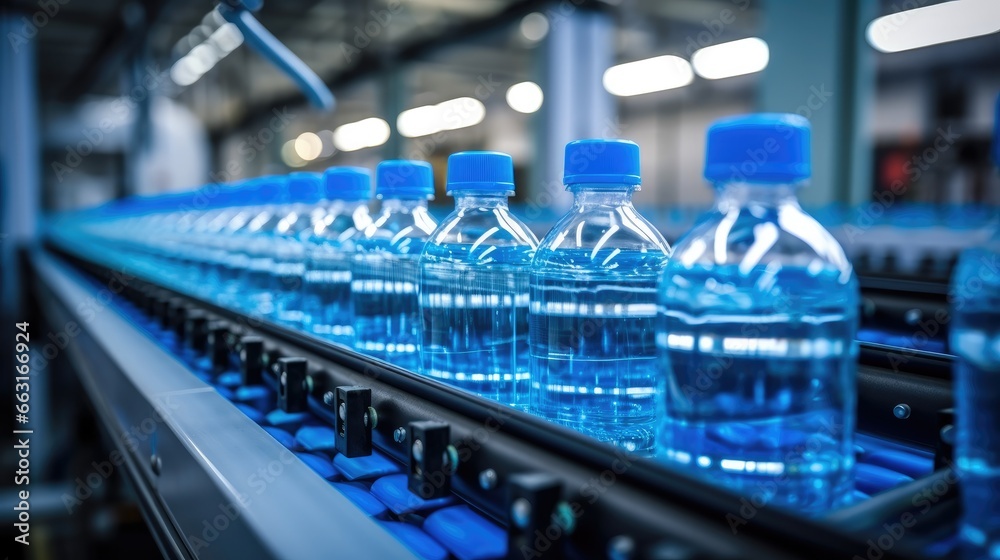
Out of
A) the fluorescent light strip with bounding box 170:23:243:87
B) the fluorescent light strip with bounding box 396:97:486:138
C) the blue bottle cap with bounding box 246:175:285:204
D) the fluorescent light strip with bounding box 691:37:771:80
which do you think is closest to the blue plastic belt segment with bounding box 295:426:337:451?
the blue bottle cap with bounding box 246:175:285:204

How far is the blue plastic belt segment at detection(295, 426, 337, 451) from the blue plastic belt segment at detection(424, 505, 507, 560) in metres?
0.21

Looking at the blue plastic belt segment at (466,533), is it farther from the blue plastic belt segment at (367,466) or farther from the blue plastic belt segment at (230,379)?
the blue plastic belt segment at (230,379)

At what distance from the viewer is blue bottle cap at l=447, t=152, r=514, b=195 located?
0.90 meters

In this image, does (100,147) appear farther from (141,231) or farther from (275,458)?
(275,458)

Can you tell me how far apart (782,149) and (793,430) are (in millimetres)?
248

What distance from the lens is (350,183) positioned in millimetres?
1292

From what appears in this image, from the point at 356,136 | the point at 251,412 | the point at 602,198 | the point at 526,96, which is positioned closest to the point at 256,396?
the point at 251,412

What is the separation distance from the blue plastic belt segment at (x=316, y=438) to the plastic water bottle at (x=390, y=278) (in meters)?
0.22

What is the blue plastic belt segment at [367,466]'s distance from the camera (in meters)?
0.83

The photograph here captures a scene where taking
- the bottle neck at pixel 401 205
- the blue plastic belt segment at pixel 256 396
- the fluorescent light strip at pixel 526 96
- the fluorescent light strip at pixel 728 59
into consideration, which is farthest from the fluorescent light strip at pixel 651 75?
the blue plastic belt segment at pixel 256 396

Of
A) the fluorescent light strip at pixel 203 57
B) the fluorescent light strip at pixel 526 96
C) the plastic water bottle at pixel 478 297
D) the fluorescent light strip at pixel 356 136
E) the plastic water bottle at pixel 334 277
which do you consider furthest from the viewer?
the fluorescent light strip at pixel 356 136

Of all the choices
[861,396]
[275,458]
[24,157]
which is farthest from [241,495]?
[24,157]

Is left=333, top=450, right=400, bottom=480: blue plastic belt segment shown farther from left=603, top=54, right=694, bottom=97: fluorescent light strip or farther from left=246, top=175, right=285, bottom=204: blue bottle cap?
left=603, top=54, right=694, bottom=97: fluorescent light strip

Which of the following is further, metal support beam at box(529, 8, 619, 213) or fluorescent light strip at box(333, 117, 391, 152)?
fluorescent light strip at box(333, 117, 391, 152)
